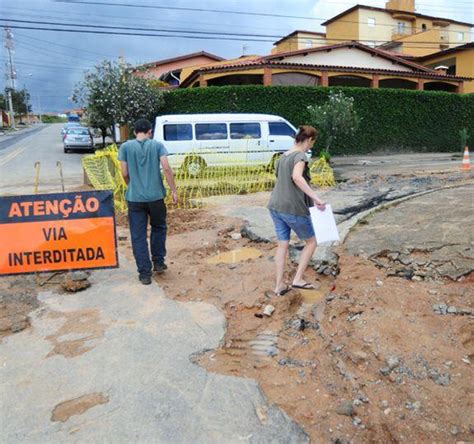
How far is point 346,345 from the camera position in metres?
3.70

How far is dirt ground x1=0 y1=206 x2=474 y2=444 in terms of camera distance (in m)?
2.84

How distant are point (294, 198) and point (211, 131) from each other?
1077cm

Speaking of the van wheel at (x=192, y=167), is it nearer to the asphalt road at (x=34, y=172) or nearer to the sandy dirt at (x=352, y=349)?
the asphalt road at (x=34, y=172)

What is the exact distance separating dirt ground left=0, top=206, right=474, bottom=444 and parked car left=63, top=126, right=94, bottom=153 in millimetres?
23861

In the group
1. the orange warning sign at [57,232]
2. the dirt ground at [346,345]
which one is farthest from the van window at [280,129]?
the orange warning sign at [57,232]

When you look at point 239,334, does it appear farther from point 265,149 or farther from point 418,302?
point 265,149

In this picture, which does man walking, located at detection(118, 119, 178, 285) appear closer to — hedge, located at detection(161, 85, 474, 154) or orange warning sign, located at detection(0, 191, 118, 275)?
orange warning sign, located at detection(0, 191, 118, 275)

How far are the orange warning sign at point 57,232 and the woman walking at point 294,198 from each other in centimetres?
195

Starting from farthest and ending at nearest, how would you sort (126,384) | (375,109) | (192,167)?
(375,109), (192,167), (126,384)

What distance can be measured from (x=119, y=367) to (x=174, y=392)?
547mm

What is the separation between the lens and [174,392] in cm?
304

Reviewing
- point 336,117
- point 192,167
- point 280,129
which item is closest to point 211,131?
point 280,129

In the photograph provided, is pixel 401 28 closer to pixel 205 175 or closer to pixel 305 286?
pixel 205 175

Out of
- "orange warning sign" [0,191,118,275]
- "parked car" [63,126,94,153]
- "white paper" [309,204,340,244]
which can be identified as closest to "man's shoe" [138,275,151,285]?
"orange warning sign" [0,191,118,275]
